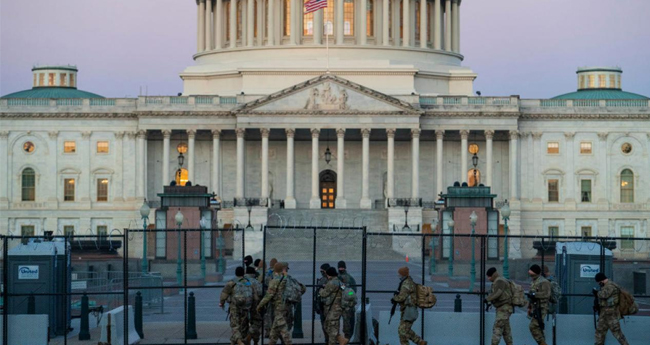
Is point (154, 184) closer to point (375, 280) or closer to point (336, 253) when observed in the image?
point (336, 253)

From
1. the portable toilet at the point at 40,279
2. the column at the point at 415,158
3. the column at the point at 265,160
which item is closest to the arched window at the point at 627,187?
the column at the point at 415,158

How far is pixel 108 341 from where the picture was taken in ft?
126

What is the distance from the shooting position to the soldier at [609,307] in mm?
36750

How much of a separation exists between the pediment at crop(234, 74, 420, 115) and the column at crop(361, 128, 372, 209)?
1.80m

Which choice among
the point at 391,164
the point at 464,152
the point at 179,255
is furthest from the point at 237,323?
the point at 464,152

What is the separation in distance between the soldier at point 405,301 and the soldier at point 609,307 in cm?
469

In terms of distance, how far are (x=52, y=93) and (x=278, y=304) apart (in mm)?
90664

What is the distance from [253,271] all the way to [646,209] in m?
79.0

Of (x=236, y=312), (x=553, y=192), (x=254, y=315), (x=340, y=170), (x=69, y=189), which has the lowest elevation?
(x=254, y=315)

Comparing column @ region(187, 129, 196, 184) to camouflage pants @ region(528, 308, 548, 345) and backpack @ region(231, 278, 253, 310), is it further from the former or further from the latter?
camouflage pants @ region(528, 308, 548, 345)

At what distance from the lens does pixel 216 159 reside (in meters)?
111

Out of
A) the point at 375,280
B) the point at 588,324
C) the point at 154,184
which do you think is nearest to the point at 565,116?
the point at 154,184

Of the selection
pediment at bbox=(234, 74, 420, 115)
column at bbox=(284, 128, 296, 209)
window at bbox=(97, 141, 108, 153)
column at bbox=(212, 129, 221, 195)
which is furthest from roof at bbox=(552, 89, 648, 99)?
window at bbox=(97, 141, 108, 153)

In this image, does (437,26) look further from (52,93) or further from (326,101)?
(52,93)
